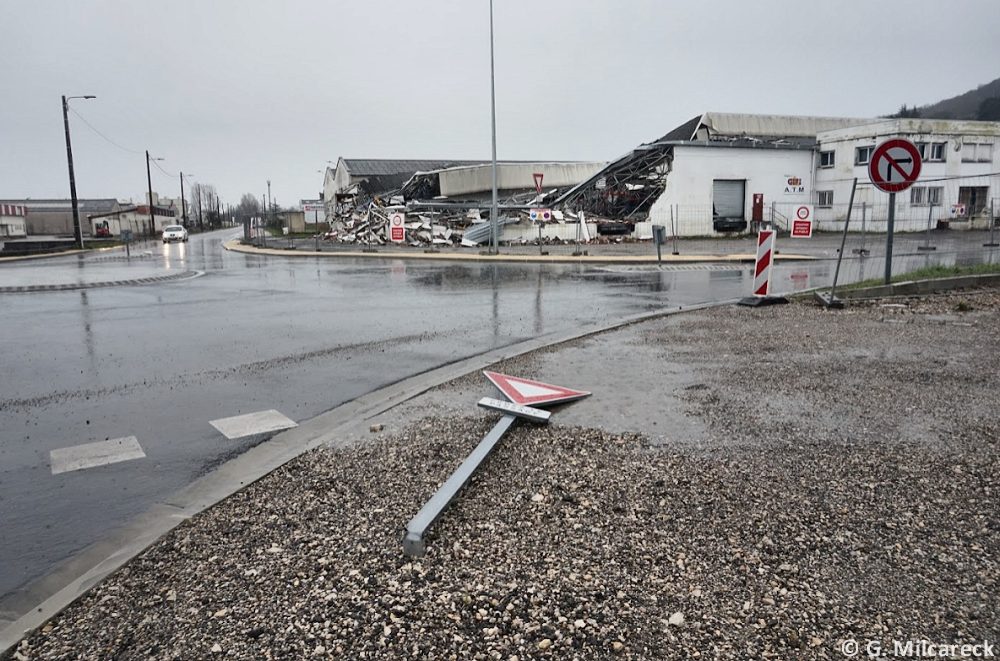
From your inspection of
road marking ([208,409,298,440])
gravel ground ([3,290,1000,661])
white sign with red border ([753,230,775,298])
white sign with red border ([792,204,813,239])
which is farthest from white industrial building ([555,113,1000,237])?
gravel ground ([3,290,1000,661])

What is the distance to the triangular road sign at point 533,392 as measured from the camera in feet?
19.2

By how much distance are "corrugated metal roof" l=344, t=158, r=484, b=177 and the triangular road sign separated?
7162 centimetres

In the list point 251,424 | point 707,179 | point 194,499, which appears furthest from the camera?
point 707,179

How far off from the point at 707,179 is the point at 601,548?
38.8m

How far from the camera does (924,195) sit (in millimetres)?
38781

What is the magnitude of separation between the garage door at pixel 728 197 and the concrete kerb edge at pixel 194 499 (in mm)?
35616

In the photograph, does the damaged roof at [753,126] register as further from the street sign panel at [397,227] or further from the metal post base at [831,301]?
the metal post base at [831,301]

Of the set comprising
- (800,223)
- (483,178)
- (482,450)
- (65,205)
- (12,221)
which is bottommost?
(482,450)

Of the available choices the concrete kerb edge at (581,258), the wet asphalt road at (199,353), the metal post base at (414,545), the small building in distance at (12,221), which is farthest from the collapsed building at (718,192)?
the small building in distance at (12,221)

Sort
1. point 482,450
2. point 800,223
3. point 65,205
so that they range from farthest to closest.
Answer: point 65,205
point 800,223
point 482,450

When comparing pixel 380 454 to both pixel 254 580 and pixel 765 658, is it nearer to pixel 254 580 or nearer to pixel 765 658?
pixel 254 580

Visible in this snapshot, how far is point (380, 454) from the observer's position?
189 inches

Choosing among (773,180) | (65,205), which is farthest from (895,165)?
(65,205)

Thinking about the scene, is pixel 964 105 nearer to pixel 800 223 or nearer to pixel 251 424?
pixel 800 223
